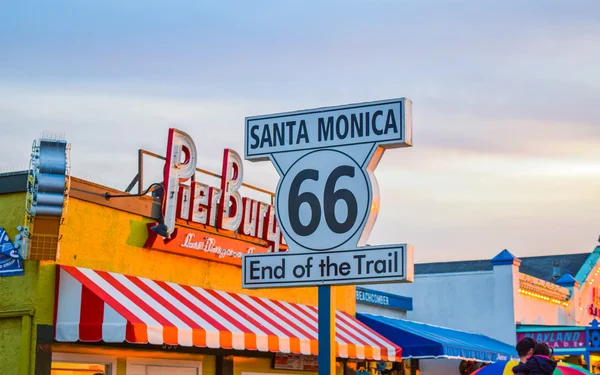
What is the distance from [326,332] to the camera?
6.55m

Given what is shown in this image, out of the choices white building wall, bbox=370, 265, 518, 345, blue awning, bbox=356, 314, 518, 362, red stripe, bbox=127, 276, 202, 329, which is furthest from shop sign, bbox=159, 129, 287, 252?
white building wall, bbox=370, 265, 518, 345

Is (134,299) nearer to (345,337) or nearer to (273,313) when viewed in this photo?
(273,313)

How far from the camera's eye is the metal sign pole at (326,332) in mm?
6426

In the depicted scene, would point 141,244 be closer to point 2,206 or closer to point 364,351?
point 2,206

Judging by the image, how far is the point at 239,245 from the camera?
16.1 meters

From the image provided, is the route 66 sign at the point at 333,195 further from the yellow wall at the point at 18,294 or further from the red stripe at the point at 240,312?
the red stripe at the point at 240,312

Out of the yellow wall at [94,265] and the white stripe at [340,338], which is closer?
the yellow wall at [94,265]

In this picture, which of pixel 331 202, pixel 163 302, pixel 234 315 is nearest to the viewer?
pixel 331 202

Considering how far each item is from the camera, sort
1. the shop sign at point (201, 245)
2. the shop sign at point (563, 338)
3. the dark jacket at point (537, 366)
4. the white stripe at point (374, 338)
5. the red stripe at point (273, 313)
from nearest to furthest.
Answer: the dark jacket at point (537, 366) → the shop sign at point (201, 245) → the red stripe at point (273, 313) → the white stripe at point (374, 338) → the shop sign at point (563, 338)

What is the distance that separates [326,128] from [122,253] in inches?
298

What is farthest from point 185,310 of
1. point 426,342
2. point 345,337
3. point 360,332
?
point 426,342

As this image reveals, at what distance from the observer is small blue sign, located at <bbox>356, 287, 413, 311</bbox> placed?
71.1ft

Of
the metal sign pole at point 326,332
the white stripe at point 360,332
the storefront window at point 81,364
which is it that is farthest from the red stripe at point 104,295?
the white stripe at point 360,332

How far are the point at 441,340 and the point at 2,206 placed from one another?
10.0 metres
